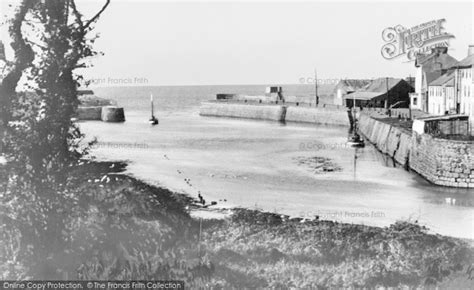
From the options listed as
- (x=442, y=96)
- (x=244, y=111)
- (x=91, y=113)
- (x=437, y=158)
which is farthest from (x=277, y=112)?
(x=437, y=158)

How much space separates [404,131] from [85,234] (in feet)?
126

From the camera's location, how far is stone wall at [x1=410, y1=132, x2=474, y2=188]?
3591 centimetres

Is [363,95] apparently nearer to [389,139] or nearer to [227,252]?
[389,139]

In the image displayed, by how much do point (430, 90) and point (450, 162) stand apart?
32.1 m

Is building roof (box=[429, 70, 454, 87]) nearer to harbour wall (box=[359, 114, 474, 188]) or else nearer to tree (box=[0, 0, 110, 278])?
harbour wall (box=[359, 114, 474, 188])

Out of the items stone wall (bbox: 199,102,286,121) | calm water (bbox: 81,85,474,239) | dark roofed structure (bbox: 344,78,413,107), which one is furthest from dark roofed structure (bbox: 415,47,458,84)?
stone wall (bbox: 199,102,286,121)

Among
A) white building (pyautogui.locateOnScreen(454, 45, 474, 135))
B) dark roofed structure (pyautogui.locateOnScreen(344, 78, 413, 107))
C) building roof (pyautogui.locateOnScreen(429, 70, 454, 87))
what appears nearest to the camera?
white building (pyautogui.locateOnScreen(454, 45, 474, 135))

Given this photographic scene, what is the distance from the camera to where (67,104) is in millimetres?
13539

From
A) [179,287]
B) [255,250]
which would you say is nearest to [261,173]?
[255,250]

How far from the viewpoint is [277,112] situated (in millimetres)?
107125

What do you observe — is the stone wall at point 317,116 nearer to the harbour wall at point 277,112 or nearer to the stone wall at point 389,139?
the harbour wall at point 277,112

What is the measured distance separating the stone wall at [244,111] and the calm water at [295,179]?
35074 millimetres

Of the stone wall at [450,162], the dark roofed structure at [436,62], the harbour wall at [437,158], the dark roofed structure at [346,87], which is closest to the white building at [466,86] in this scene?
the harbour wall at [437,158]

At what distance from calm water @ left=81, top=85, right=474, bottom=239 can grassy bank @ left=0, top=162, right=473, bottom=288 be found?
23.0 ft
